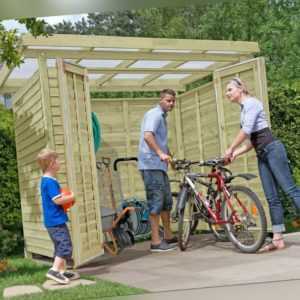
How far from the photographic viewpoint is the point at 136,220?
19.9ft

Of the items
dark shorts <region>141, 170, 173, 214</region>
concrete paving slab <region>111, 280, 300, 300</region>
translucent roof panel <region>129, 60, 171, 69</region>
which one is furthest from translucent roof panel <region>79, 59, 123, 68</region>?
concrete paving slab <region>111, 280, 300, 300</region>

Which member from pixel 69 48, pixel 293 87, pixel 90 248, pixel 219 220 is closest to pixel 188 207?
pixel 219 220

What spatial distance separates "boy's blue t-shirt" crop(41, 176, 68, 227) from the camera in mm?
4039

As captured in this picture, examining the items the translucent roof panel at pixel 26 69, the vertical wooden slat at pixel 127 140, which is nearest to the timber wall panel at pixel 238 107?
the vertical wooden slat at pixel 127 140

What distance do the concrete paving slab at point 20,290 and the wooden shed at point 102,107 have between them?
684mm

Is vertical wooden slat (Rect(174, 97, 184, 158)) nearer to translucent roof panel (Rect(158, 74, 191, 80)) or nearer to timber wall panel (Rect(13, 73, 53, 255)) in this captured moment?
translucent roof panel (Rect(158, 74, 191, 80))

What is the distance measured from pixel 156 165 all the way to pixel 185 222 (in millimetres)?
571

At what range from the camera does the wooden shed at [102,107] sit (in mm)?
4750

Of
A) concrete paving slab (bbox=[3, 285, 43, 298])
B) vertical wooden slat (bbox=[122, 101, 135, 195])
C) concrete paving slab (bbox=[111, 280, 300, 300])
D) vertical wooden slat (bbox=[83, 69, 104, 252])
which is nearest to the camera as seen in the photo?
concrete paving slab (bbox=[111, 280, 300, 300])

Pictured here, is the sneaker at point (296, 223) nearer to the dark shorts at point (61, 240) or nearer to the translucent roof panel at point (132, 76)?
the translucent roof panel at point (132, 76)

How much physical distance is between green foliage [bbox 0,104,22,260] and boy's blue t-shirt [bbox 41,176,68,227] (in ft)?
8.18

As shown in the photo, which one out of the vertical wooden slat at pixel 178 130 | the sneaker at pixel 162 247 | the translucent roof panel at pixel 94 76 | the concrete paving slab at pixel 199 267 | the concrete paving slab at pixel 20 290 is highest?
the translucent roof panel at pixel 94 76

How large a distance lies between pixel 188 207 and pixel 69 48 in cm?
189

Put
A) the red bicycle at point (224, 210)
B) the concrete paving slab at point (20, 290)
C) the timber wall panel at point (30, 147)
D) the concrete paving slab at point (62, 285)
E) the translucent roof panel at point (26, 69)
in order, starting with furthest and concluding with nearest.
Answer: the translucent roof panel at point (26, 69)
the timber wall panel at point (30, 147)
the red bicycle at point (224, 210)
the concrete paving slab at point (62, 285)
the concrete paving slab at point (20, 290)
